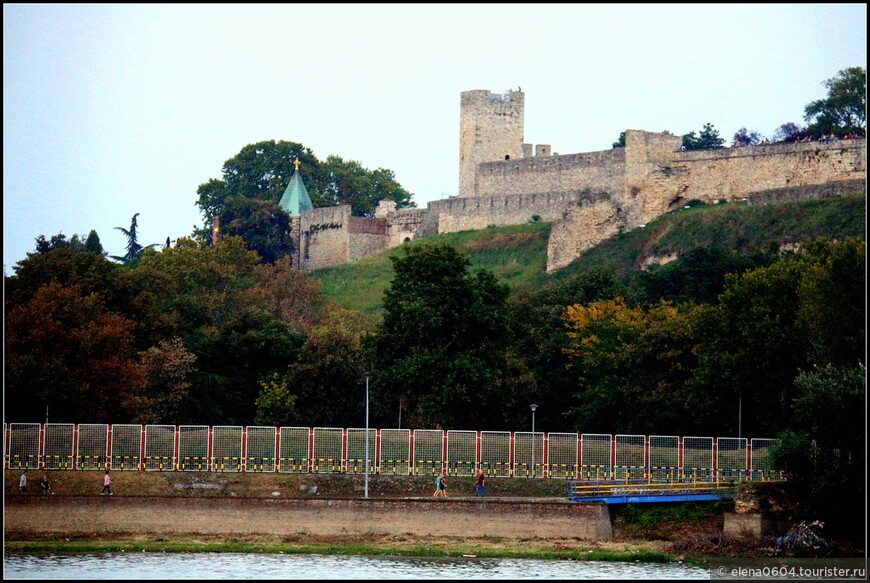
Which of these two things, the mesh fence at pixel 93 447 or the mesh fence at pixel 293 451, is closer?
the mesh fence at pixel 93 447

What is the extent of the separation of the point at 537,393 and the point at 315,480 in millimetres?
14166

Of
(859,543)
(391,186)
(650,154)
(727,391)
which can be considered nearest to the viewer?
(859,543)

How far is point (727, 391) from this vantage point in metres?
53.9

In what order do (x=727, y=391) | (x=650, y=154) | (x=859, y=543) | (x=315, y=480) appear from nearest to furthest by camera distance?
(x=859, y=543), (x=315, y=480), (x=727, y=391), (x=650, y=154)

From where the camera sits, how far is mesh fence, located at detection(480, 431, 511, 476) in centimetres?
5041

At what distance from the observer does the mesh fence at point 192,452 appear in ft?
165

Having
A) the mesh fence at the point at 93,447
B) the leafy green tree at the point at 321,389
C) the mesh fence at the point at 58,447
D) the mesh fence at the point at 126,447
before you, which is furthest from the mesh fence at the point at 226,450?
the leafy green tree at the point at 321,389

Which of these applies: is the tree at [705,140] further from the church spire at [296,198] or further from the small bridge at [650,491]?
the small bridge at [650,491]

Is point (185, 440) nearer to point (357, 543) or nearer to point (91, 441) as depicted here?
point (91, 441)

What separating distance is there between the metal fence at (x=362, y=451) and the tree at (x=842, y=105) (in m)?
52.5

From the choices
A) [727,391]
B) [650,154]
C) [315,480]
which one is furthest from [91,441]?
[650,154]

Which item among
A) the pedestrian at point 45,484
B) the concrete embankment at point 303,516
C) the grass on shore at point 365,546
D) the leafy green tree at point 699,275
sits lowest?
the grass on shore at point 365,546

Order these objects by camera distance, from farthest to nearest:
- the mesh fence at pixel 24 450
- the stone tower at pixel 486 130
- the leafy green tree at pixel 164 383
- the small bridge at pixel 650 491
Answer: the stone tower at pixel 486 130
the leafy green tree at pixel 164 383
the mesh fence at pixel 24 450
the small bridge at pixel 650 491

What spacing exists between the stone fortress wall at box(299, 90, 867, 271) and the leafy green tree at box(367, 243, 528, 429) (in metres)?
28.9
